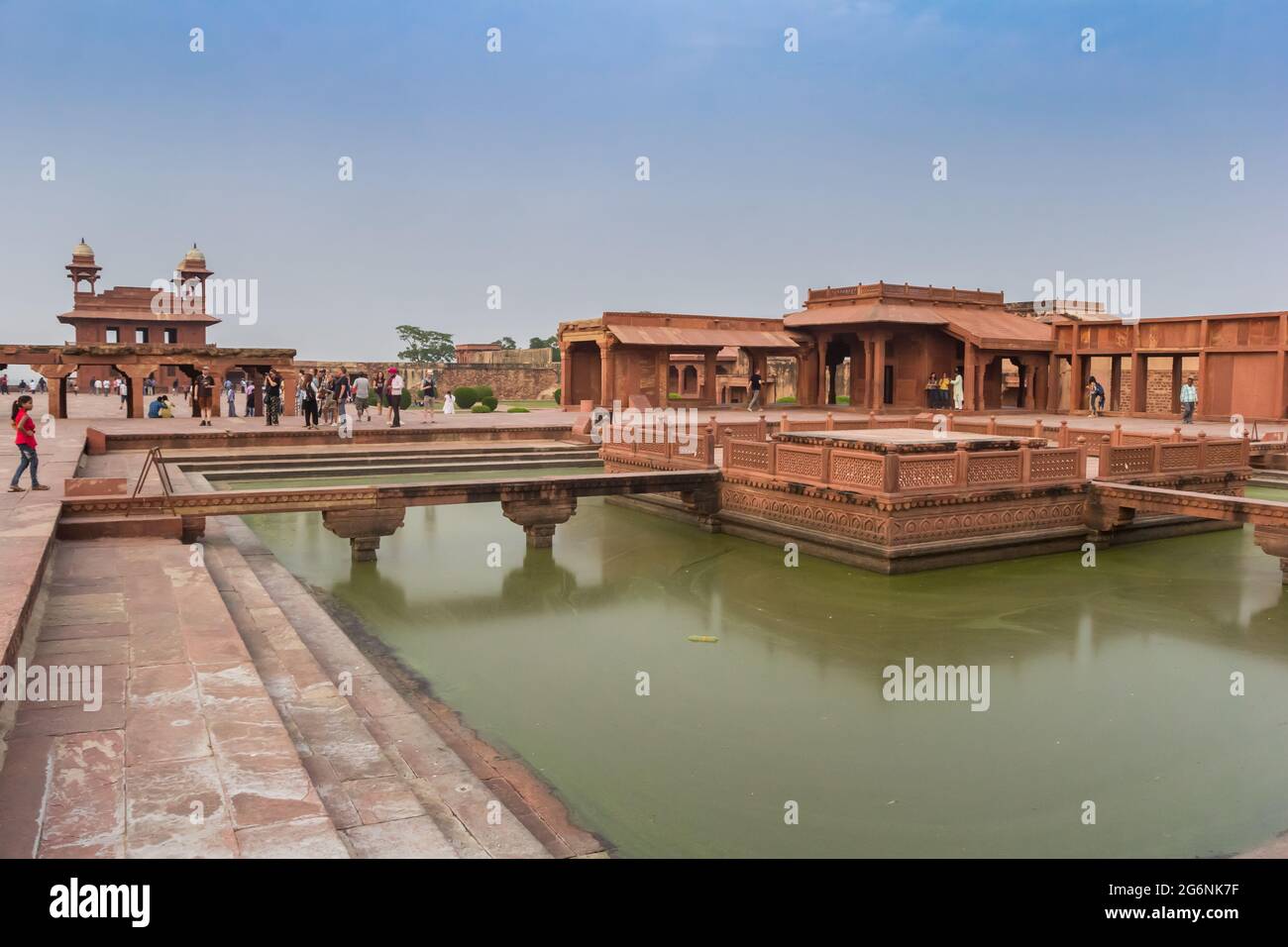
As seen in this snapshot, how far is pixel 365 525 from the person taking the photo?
13.4 m

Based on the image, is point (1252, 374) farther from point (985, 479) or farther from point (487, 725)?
point (487, 725)

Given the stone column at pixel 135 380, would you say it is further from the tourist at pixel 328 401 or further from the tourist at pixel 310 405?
the tourist at pixel 310 405

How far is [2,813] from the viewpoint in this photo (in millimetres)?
4402

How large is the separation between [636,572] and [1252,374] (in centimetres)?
2253

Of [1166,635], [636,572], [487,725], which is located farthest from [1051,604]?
[487,725]

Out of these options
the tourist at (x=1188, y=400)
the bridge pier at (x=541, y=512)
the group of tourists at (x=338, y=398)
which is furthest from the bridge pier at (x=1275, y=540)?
the group of tourists at (x=338, y=398)

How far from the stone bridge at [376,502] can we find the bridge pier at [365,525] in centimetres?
1

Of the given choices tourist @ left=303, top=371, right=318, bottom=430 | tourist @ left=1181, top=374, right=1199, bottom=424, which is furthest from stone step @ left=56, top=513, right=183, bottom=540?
tourist @ left=1181, top=374, right=1199, bottom=424

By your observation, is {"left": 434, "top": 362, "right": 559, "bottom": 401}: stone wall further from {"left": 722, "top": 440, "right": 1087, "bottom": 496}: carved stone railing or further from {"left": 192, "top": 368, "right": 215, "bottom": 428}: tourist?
{"left": 722, "top": 440, "right": 1087, "bottom": 496}: carved stone railing

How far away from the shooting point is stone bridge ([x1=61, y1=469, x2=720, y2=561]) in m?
11.3

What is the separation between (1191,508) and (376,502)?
10542mm

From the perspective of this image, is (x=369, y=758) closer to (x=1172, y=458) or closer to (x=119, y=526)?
(x=119, y=526)

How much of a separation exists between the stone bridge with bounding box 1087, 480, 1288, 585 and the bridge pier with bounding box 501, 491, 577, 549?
25.2ft

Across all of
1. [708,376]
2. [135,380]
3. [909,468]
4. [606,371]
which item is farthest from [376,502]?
[708,376]
